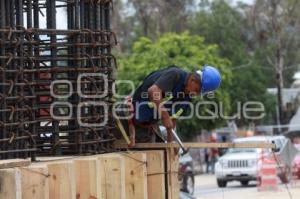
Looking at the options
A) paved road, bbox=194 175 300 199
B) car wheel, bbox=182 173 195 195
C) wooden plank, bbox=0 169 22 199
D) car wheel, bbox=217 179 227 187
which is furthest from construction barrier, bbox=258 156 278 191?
wooden plank, bbox=0 169 22 199

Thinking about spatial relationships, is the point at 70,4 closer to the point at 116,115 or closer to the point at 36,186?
the point at 116,115

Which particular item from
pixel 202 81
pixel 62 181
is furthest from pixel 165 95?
pixel 62 181

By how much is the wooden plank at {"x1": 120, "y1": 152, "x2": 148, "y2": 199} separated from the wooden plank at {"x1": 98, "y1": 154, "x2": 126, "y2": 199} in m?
0.15

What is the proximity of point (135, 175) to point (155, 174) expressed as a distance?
0.41 metres

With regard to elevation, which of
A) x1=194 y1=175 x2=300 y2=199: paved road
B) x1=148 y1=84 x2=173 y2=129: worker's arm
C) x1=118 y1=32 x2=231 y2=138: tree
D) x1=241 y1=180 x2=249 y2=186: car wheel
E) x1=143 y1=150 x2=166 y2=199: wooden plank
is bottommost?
x1=241 y1=180 x2=249 y2=186: car wheel

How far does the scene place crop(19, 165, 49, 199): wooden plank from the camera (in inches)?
267

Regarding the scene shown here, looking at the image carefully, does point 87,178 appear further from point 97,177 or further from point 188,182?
point 188,182

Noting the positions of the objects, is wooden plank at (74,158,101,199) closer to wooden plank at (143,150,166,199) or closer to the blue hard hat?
wooden plank at (143,150,166,199)

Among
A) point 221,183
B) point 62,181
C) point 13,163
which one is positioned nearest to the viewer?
point 13,163

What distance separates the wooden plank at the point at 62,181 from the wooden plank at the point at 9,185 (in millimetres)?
558

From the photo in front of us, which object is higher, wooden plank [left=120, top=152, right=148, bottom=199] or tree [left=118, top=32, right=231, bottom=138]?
tree [left=118, top=32, right=231, bottom=138]

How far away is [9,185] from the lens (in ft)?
21.8

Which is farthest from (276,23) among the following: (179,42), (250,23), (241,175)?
(241,175)

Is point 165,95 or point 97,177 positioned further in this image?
point 165,95
